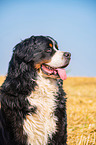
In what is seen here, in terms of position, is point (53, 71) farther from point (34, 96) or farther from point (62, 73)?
point (34, 96)

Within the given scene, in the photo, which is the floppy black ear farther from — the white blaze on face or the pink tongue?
the pink tongue

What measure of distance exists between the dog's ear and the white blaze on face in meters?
0.36

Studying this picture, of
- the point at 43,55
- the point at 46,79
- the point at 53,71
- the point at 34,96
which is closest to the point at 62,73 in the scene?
the point at 53,71

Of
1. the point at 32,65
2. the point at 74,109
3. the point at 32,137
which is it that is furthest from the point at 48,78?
the point at 74,109

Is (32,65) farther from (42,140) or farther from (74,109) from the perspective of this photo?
(74,109)

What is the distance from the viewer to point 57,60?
3275 mm

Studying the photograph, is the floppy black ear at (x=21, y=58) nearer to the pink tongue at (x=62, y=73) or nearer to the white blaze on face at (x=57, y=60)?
the white blaze on face at (x=57, y=60)

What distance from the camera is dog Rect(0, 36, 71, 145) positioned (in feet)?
9.75

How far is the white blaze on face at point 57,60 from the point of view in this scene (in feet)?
10.7

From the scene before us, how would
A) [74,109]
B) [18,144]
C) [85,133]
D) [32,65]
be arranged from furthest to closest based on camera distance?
[74,109]
[85,133]
[32,65]
[18,144]

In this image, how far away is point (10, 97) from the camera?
3.03 m

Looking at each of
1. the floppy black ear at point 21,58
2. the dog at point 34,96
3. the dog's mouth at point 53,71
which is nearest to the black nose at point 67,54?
the dog at point 34,96

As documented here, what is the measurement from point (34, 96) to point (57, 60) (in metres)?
0.73

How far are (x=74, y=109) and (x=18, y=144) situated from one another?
13.5 ft
